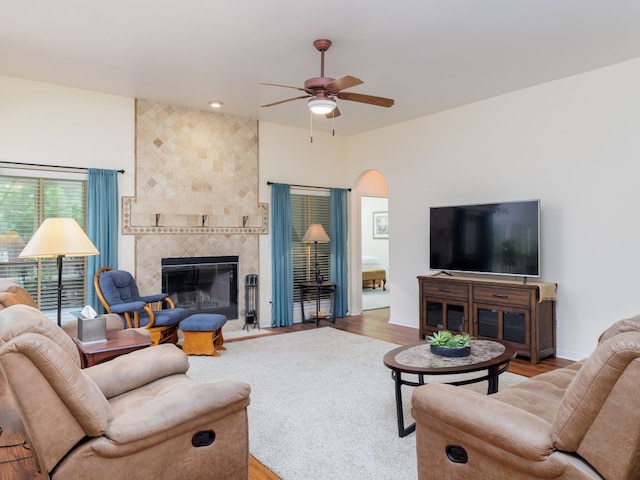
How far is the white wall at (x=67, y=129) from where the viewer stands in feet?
15.2

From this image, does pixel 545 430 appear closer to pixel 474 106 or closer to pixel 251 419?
pixel 251 419

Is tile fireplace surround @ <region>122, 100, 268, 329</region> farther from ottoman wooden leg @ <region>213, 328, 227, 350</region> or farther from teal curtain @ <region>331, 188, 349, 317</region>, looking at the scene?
teal curtain @ <region>331, 188, 349, 317</region>

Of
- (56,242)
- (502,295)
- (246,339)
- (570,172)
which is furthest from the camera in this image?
(246,339)

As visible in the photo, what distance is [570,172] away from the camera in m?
4.70

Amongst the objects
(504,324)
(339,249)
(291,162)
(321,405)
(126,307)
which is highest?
(291,162)

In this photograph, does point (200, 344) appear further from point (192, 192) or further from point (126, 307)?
point (192, 192)

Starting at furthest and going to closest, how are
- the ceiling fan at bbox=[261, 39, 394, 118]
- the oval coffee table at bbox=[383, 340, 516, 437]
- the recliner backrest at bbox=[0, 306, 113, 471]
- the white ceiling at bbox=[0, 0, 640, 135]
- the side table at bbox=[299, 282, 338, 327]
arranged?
the side table at bbox=[299, 282, 338, 327]
the ceiling fan at bbox=[261, 39, 394, 118]
the white ceiling at bbox=[0, 0, 640, 135]
the oval coffee table at bbox=[383, 340, 516, 437]
the recliner backrest at bbox=[0, 306, 113, 471]

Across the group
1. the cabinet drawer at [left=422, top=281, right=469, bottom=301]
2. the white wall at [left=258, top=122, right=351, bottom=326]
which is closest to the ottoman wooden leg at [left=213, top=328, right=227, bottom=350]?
the white wall at [left=258, top=122, right=351, bottom=326]

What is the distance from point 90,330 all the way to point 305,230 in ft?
13.7

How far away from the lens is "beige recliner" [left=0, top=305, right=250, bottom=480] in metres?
1.61

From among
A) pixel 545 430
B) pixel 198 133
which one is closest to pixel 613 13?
pixel 545 430

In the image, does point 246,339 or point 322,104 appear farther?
point 246,339

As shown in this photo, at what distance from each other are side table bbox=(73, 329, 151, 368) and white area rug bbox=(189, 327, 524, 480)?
0.98 meters

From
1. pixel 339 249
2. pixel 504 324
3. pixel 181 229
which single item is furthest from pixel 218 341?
pixel 504 324
